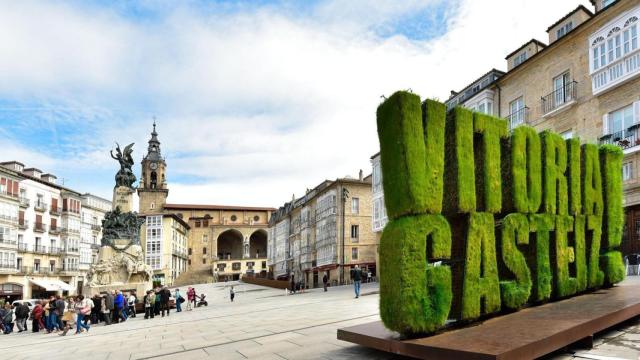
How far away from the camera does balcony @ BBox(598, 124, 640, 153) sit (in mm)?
21547

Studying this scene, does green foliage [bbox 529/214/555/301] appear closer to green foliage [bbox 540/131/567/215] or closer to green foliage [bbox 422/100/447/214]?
green foliage [bbox 540/131/567/215]

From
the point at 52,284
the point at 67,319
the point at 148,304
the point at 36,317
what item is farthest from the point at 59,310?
the point at 52,284

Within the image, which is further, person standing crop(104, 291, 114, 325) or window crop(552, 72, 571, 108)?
window crop(552, 72, 571, 108)

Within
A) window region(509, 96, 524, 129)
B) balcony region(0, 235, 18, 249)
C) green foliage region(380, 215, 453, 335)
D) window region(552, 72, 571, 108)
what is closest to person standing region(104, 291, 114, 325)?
green foliage region(380, 215, 453, 335)

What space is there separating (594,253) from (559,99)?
15192 mm

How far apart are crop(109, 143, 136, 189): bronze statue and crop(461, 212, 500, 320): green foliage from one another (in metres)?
28.3

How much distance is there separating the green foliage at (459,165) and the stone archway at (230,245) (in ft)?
351

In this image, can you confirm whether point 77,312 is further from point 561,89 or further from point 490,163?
point 561,89

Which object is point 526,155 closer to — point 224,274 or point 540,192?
point 540,192

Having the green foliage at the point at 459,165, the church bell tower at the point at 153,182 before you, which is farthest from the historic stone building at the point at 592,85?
the church bell tower at the point at 153,182

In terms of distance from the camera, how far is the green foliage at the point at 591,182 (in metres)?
13.9

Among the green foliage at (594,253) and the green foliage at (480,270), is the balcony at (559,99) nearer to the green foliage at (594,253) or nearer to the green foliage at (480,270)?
the green foliage at (594,253)

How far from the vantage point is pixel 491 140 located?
11023mm

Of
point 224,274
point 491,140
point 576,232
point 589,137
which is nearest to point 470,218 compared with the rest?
point 491,140
